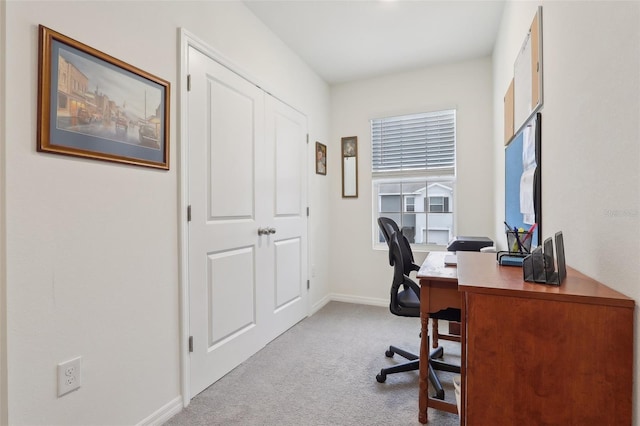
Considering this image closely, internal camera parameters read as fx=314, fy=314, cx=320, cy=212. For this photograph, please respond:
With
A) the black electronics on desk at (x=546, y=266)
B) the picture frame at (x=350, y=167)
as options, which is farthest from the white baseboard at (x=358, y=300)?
the black electronics on desk at (x=546, y=266)

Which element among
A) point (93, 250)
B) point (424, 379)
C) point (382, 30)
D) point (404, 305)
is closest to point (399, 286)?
point (404, 305)

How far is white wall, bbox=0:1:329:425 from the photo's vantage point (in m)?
1.13

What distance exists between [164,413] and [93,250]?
38.0 inches

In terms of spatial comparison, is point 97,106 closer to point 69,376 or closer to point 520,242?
point 69,376

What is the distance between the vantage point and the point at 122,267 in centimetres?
148

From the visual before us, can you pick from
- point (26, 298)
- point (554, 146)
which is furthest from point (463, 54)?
point (26, 298)

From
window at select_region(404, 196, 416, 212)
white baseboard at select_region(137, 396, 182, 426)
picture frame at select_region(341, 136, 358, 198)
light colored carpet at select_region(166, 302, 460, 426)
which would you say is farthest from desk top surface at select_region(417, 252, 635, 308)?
picture frame at select_region(341, 136, 358, 198)

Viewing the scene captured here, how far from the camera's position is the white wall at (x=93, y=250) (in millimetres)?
1126

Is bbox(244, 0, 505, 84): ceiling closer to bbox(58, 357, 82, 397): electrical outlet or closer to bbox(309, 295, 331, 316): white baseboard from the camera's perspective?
bbox(58, 357, 82, 397): electrical outlet

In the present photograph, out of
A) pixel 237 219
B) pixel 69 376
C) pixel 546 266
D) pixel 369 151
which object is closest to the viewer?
pixel 546 266

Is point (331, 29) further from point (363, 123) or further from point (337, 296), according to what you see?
point (337, 296)

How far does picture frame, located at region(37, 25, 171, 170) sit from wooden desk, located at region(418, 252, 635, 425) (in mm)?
1558

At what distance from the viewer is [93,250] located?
1.37 metres

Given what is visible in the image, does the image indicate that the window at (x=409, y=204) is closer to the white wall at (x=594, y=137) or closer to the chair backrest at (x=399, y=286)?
the chair backrest at (x=399, y=286)
